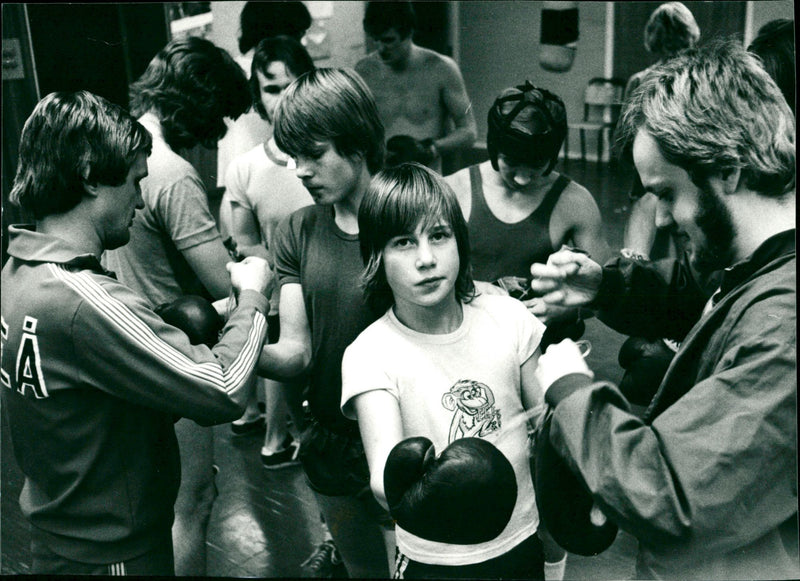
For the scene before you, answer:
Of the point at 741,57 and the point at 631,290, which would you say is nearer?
the point at 741,57

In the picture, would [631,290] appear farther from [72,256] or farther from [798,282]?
[72,256]

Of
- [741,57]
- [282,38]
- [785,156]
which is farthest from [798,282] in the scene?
[282,38]

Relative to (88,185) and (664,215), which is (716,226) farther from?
(88,185)

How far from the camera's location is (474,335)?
1240mm

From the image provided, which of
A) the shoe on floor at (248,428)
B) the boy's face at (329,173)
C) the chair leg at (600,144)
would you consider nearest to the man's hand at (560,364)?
the chair leg at (600,144)

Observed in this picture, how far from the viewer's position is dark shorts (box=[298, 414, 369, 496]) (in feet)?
4.56

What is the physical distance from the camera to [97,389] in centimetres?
115

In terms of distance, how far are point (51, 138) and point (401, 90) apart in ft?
2.40

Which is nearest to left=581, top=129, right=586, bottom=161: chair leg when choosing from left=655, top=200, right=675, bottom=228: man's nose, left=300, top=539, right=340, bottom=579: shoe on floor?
left=655, top=200, right=675, bottom=228: man's nose

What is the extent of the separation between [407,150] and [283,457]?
88 cm

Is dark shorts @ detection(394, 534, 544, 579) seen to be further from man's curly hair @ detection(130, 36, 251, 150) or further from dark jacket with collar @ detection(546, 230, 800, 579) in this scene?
man's curly hair @ detection(130, 36, 251, 150)

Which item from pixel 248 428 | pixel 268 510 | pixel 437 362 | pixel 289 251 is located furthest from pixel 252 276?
pixel 248 428

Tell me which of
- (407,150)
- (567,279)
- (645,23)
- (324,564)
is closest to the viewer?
(567,279)

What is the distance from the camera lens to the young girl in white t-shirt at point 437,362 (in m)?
1.20
